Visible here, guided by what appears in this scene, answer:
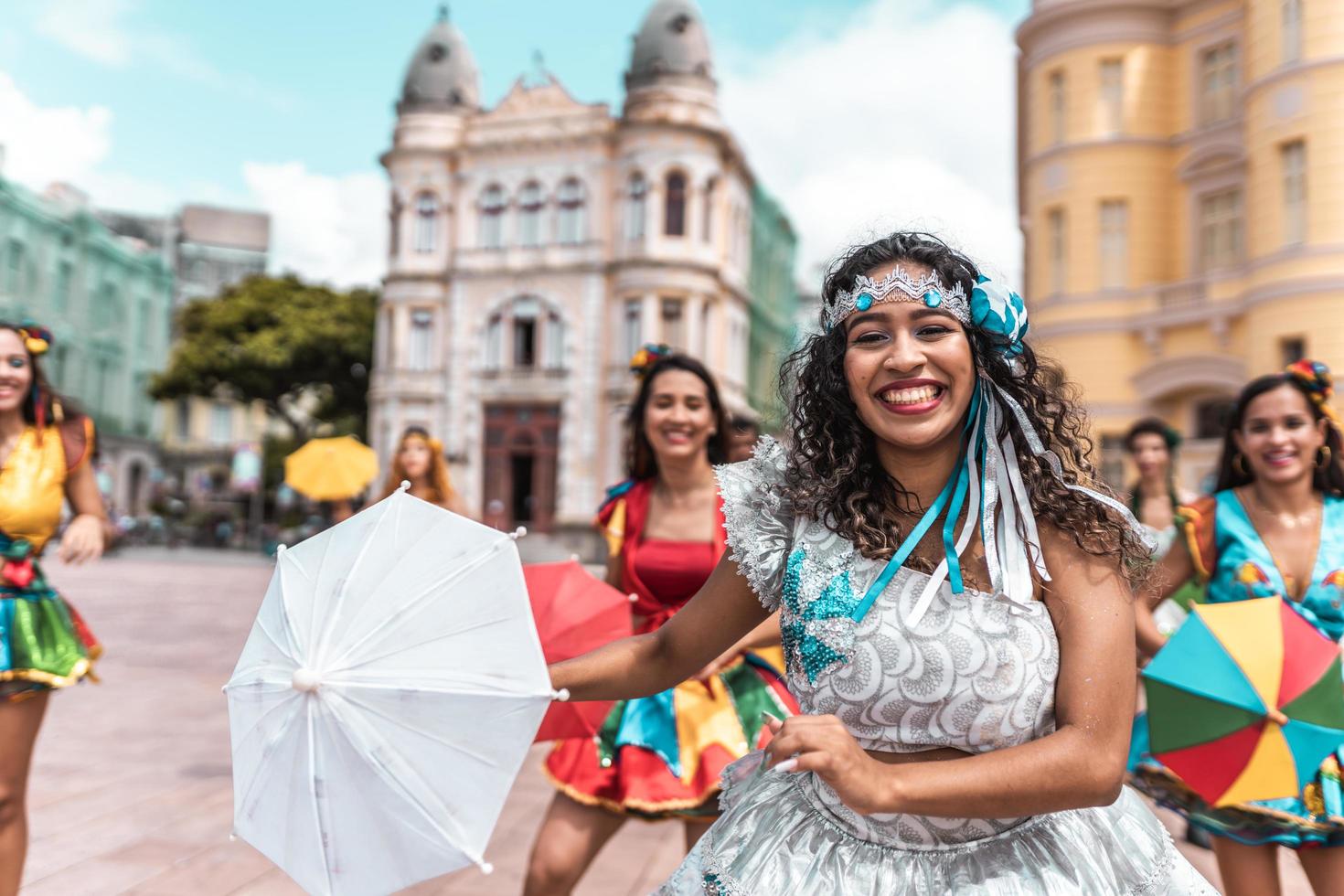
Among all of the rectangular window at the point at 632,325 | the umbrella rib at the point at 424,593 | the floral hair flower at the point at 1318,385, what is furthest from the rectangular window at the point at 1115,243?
the umbrella rib at the point at 424,593

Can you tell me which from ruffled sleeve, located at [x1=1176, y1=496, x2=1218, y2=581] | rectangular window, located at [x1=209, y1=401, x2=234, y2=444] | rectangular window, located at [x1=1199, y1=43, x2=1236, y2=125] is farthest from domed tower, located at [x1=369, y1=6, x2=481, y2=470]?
ruffled sleeve, located at [x1=1176, y1=496, x2=1218, y2=581]

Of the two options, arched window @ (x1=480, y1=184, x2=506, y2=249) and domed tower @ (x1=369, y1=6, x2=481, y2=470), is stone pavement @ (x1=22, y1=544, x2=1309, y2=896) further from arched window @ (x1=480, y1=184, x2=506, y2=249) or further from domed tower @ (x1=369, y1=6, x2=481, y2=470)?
arched window @ (x1=480, y1=184, x2=506, y2=249)

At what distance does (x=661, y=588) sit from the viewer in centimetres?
389

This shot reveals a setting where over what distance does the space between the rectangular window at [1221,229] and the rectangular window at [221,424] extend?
48490 mm

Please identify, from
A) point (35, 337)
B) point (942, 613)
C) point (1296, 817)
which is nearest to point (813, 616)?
point (942, 613)

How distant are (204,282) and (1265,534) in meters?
67.6

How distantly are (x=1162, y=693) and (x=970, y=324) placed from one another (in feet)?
5.48

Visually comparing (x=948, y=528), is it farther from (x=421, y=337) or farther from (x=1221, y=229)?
(x=421, y=337)

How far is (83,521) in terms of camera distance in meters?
3.90

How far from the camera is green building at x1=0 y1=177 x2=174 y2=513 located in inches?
1622

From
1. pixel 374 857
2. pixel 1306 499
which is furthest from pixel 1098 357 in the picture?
pixel 374 857

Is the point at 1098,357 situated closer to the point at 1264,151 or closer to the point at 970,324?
the point at 1264,151

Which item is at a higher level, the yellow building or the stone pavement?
the yellow building

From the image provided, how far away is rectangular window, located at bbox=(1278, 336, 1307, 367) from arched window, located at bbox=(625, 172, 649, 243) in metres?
18.9
